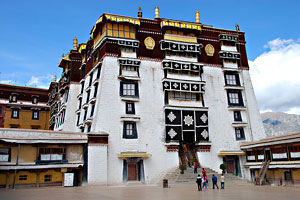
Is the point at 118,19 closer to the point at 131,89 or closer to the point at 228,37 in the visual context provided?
the point at 131,89

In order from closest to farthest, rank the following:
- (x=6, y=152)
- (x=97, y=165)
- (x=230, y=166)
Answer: (x=6, y=152)
(x=97, y=165)
(x=230, y=166)

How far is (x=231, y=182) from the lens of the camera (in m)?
29.2

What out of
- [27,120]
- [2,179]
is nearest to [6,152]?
[2,179]

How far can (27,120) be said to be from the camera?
49.5 meters

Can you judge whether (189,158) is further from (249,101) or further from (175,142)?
(249,101)

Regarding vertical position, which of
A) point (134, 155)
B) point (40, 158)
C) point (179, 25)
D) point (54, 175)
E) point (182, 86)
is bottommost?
point (54, 175)

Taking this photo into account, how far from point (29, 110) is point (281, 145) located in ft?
134

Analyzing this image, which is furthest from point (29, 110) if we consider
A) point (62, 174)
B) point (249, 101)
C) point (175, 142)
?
point (249, 101)

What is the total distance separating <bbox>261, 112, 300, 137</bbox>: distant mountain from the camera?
144800mm

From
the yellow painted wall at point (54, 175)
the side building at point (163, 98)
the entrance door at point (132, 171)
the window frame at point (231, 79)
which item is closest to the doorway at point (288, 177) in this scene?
the side building at point (163, 98)

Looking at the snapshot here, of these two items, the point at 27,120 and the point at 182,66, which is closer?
the point at 182,66

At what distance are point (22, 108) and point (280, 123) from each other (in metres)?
146

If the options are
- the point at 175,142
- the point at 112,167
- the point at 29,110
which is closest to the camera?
the point at 112,167

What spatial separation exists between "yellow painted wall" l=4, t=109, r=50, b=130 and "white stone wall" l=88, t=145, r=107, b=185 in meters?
25.7
